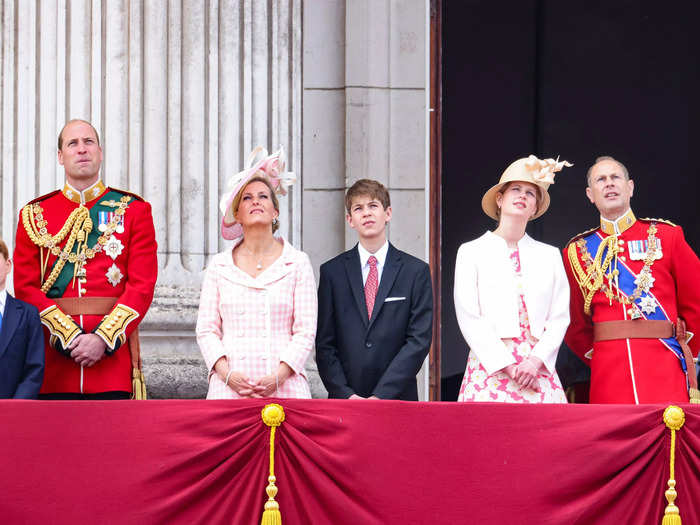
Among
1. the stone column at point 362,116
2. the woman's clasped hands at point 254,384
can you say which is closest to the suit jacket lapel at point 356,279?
the woman's clasped hands at point 254,384

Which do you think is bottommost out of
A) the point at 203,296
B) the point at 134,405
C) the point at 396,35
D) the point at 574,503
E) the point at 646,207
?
the point at 574,503

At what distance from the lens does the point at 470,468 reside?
517 centimetres

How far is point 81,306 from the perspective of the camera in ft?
19.9

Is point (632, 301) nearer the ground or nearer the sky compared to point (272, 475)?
nearer the sky

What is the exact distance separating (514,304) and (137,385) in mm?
1680

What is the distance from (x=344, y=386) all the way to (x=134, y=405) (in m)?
1.13

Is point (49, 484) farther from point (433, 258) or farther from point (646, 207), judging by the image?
point (646, 207)

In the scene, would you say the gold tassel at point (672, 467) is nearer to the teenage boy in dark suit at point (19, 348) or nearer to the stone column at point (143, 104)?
the teenage boy in dark suit at point (19, 348)

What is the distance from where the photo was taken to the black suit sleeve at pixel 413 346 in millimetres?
5953

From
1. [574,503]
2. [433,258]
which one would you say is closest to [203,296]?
[574,503]

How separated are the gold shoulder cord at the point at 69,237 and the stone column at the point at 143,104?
4.30 ft

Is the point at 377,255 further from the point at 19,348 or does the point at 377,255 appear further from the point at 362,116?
the point at 362,116

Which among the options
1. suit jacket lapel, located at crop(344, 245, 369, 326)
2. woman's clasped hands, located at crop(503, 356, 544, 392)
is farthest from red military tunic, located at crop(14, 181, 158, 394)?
woman's clasped hands, located at crop(503, 356, 544, 392)

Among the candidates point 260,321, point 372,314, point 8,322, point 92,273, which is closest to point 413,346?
point 372,314
